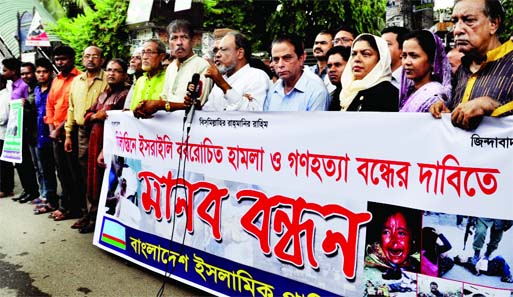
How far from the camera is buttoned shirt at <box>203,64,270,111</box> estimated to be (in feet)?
11.2

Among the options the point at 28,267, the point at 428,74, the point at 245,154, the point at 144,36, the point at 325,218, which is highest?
the point at 144,36

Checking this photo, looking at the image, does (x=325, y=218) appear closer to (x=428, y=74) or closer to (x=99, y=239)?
(x=428, y=74)

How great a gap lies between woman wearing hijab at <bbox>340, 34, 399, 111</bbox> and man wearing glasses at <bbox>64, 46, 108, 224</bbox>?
3.04m

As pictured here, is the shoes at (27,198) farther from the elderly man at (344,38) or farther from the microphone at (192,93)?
the elderly man at (344,38)

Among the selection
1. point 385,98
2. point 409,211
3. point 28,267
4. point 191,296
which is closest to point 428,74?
point 385,98

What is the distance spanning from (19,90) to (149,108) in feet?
12.6

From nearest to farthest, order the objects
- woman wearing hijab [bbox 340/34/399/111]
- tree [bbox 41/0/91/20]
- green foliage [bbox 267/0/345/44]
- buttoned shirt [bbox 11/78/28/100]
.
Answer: woman wearing hijab [bbox 340/34/399/111] → buttoned shirt [bbox 11/78/28/100] → green foliage [bbox 267/0/345/44] → tree [bbox 41/0/91/20]

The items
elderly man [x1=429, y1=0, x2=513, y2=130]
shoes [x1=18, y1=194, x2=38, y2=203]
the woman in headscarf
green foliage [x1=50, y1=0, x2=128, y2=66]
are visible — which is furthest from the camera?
green foliage [x1=50, y1=0, x2=128, y2=66]

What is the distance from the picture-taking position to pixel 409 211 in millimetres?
2311

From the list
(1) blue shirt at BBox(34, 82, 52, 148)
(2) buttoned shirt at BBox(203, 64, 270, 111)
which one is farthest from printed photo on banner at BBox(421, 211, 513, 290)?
(1) blue shirt at BBox(34, 82, 52, 148)

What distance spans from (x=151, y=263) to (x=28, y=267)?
3.88 ft

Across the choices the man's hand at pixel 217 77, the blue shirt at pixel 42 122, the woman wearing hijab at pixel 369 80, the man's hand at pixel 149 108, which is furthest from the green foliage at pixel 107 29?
the woman wearing hijab at pixel 369 80

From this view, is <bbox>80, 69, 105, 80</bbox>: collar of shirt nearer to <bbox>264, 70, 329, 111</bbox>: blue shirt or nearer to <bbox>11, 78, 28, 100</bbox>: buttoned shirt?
<bbox>11, 78, 28, 100</bbox>: buttoned shirt

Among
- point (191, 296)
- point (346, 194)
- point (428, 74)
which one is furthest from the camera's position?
point (191, 296)
